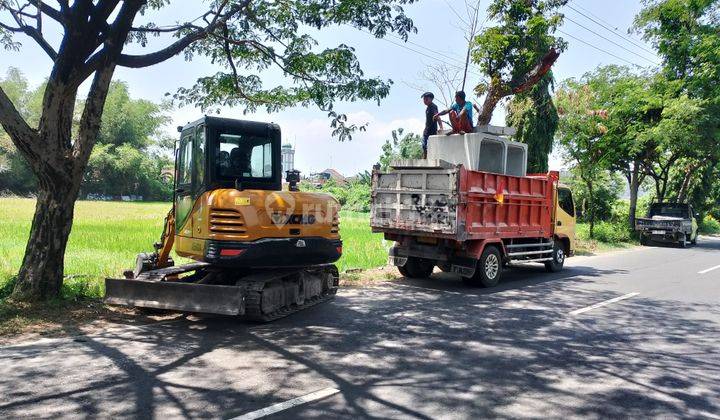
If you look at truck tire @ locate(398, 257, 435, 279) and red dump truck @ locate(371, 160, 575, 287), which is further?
truck tire @ locate(398, 257, 435, 279)

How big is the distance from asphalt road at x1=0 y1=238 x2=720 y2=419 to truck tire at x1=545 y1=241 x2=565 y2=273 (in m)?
4.37

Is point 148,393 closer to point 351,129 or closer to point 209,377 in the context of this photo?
point 209,377

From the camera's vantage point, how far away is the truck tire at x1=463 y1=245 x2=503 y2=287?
1038 cm

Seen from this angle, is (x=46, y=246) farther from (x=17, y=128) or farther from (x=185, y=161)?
(x=185, y=161)

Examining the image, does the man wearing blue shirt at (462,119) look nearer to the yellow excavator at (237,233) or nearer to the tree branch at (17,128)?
the yellow excavator at (237,233)

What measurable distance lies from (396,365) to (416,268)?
21.0ft

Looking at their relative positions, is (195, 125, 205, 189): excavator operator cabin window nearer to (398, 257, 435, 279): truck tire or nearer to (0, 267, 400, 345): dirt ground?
(0, 267, 400, 345): dirt ground

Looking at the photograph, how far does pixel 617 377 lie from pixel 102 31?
337 inches

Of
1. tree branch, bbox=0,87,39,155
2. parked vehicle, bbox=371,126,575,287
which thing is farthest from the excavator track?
tree branch, bbox=0,87,39,155

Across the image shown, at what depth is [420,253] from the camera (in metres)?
10.7

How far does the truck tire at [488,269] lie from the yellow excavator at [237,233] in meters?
3.83

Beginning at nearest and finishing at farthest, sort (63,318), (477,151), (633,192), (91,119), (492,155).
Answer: (63,318) < (91,119) < (477,151) < (492,155) < (633,192)

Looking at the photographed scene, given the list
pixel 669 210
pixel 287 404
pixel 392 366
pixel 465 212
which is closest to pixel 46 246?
pixel 287 404

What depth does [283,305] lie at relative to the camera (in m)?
7.39
